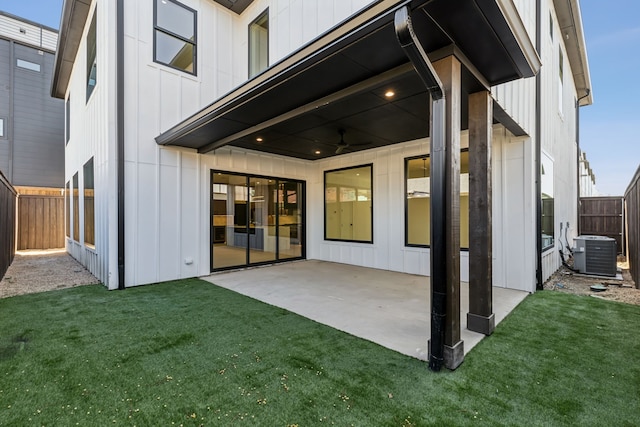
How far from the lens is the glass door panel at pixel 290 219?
25.8ft

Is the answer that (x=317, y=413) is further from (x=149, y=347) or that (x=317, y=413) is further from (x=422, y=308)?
(x=422, y=308)

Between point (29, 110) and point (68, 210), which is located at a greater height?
point (29, 110)

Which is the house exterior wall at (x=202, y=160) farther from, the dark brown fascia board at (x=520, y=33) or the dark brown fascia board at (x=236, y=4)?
the dark brown fascia board at (x=520, y=33)

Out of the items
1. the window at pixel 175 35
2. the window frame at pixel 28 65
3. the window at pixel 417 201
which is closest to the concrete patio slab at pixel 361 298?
the window at pixel 417 201

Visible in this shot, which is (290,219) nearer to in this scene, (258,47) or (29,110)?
(258,47)

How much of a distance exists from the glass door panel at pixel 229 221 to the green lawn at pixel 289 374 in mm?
2823

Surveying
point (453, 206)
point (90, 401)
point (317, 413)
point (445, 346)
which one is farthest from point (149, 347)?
point (453, 206)

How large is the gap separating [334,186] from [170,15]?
5.09 metres

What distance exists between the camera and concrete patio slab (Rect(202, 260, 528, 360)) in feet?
10.8

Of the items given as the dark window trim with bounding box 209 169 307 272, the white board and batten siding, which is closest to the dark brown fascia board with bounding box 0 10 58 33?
the white board and batten siding

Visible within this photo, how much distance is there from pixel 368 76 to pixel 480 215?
1.89 m

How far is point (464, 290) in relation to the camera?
5.10m

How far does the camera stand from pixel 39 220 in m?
10.4

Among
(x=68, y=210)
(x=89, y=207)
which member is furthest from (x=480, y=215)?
(x=68, y=210)
